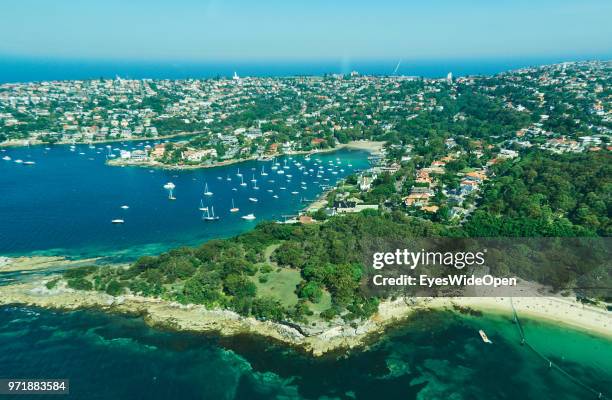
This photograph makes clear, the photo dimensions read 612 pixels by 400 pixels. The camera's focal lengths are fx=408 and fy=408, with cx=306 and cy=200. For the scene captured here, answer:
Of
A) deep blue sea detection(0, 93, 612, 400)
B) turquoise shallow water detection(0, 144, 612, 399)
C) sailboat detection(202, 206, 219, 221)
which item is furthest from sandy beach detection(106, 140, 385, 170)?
turquoise shallow water detection(0, 144, 612, 399)

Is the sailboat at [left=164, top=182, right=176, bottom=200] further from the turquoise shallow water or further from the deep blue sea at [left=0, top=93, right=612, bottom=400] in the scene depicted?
the turquoise shallow water

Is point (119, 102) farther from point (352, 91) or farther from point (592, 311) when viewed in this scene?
point (592, 311)

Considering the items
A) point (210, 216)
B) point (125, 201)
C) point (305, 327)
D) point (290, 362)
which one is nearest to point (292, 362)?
point (290, 362)

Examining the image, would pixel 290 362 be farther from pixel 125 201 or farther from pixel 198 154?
pixel 198 154

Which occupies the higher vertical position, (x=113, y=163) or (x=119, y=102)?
(x=119, y=102)

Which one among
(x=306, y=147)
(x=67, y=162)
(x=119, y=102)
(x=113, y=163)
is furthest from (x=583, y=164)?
(x=119, y=102)

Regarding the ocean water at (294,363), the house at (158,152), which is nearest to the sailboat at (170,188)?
the house at (158,152)
